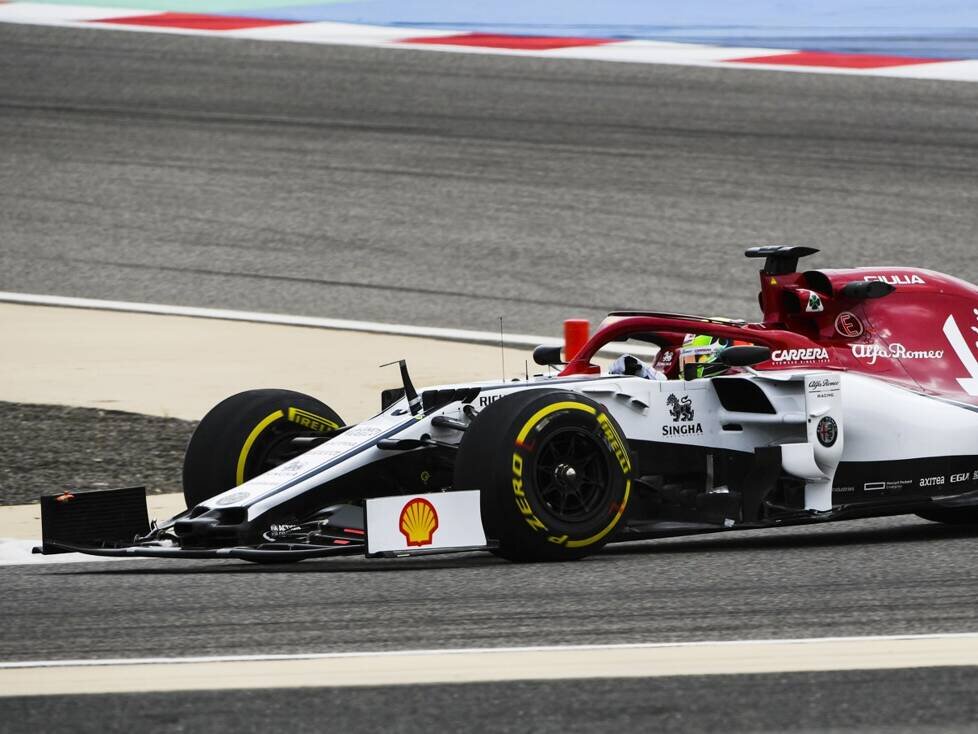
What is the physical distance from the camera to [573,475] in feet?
24.8

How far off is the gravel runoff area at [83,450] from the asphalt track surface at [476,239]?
7.41 feet

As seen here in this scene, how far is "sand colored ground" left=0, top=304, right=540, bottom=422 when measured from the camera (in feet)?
40.8

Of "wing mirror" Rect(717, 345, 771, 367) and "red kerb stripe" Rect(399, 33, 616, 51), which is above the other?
"red kerb stripe" Rect(399, 33, 616, 51)

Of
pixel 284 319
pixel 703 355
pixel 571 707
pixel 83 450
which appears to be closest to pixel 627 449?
pixel 703 355

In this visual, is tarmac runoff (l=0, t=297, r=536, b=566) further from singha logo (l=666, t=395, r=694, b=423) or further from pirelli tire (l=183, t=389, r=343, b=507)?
singha logo (l=666, t=395, r=694, b=423)

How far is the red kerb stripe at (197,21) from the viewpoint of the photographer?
2459cm

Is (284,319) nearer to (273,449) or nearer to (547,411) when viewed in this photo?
(273,449)

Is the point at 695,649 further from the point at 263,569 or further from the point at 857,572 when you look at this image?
the point at 263,569

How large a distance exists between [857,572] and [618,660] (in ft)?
6.77

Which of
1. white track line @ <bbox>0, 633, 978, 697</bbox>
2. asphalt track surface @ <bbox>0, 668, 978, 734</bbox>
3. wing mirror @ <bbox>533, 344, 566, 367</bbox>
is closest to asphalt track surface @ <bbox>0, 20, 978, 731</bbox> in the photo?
asphalt track surface @ <bbox>0, 668, 978, 734</bbox>

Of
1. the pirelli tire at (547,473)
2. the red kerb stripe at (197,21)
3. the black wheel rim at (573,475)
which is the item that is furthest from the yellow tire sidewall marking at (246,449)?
the red kerb stripe at (197,21)

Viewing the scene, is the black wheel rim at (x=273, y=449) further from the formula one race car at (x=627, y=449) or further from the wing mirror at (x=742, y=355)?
the wing mirror at (x=742, y=355)

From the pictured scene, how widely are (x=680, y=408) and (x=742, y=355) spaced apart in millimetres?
352

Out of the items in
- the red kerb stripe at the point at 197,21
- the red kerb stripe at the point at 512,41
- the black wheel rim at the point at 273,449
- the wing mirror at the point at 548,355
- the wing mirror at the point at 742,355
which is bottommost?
the black wheel rim at the point at 273,449
